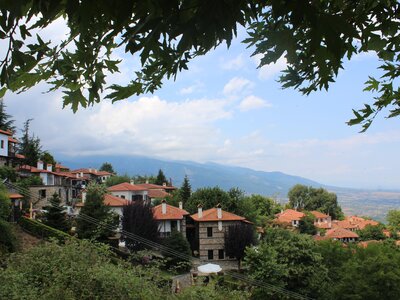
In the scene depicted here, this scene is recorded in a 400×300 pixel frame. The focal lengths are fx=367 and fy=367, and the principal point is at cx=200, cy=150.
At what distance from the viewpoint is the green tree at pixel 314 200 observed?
3260 inches

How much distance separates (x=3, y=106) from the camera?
46.7m

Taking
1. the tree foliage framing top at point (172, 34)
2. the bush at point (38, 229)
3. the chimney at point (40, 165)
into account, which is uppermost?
the tree foliage framing top at point (172, 34)

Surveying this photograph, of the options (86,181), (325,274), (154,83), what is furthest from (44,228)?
(86,181)

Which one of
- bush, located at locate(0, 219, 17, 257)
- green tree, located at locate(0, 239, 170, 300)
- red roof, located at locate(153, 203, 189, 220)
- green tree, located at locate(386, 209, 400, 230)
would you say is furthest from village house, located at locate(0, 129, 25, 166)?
green tree, located at locate(386, 209, 400, 230)

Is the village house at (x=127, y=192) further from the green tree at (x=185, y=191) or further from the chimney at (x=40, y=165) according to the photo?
the chimney at (x=40, y=165)

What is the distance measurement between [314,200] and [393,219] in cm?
2399

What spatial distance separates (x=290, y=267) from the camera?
23609 millimetres

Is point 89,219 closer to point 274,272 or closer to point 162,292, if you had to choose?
point 274,272

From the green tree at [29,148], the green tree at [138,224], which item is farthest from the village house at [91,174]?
the green tree at [138,224]

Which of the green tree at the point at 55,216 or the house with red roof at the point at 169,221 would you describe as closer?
the green tree at the point at 55,216

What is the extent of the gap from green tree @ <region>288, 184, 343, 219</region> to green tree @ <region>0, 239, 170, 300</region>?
7549cm

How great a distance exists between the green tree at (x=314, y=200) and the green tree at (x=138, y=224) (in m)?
58.1

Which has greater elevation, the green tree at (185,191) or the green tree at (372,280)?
the green tree at (185,191)

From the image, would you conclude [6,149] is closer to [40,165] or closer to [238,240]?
[40,165]
